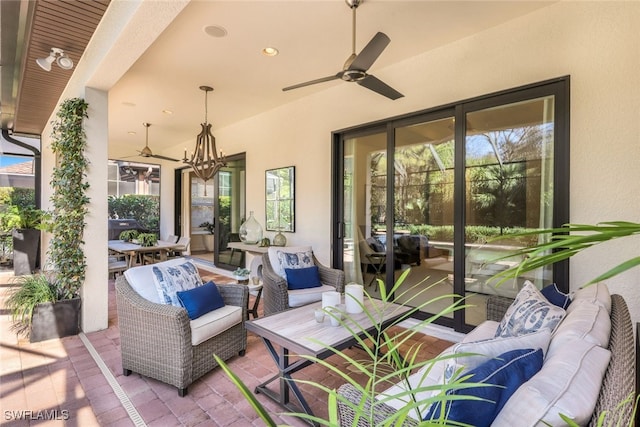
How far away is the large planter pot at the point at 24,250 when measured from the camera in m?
6.18

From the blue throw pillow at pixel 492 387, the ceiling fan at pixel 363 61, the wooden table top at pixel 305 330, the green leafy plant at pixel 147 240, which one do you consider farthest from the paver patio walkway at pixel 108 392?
the green leafy plant at pixel 147 240

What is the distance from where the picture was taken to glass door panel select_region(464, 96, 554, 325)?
2951 mm

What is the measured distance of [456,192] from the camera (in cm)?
343

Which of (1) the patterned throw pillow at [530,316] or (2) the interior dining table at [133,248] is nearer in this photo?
(1) the patterned throw pillow at [530,316]

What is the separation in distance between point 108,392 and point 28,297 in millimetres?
1809

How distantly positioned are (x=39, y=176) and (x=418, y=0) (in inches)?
356

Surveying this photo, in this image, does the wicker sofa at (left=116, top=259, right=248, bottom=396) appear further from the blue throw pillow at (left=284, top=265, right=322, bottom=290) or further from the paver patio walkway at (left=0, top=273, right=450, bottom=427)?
the blue throw pillow at (left=284, top=265, right=322, bottom=290)

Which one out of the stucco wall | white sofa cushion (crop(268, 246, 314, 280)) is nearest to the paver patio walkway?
white sofa cushion (crop(268, 246, 314, 280))

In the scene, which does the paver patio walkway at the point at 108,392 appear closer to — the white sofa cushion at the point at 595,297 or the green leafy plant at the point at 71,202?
the green leafy plant at the point at 71,202

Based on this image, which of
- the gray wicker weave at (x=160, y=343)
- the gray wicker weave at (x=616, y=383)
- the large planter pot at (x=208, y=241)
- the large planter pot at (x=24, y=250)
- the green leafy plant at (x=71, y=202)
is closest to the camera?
the gray wicker weave at (x=616, y=383)

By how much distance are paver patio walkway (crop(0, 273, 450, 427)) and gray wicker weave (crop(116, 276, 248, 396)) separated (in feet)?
0.41

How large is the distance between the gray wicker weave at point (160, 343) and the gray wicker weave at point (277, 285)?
783 millimetres

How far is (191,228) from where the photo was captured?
876cm

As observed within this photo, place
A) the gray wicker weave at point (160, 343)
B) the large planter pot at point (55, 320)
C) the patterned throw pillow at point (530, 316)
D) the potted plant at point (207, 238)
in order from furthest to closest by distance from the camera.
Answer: the potted plant at point (207, 238) → the large planter pot at point (55, 320) → the gray wicker weave at point (160, 343) → the patterned throw pillow at point (530, 316)
